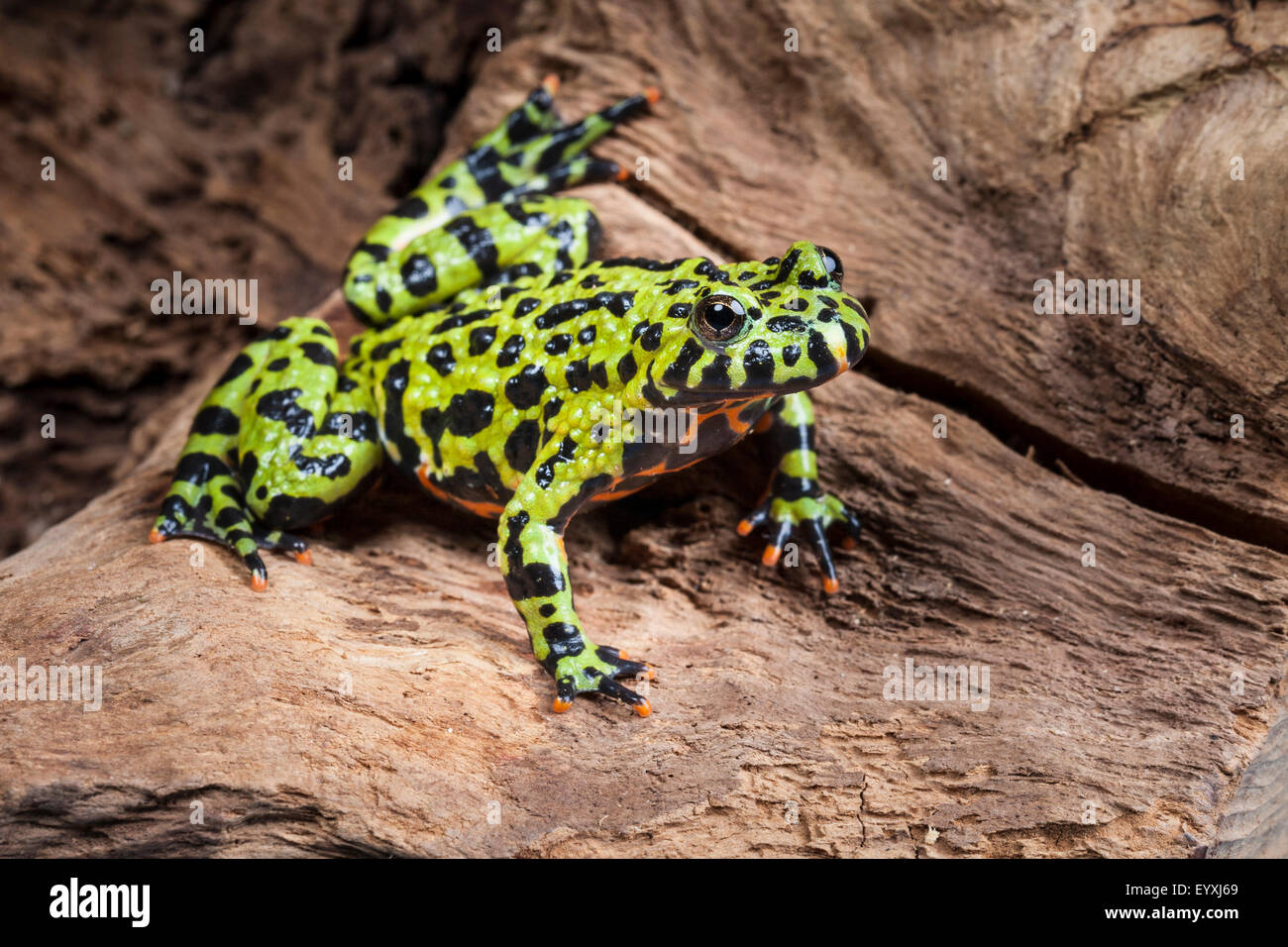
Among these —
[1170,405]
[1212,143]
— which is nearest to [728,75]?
[1212,143]

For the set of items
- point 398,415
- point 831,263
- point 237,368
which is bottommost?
point 398,415

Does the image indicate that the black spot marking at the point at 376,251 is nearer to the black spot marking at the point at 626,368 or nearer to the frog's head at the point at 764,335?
the black spot marking at the point at 626,368

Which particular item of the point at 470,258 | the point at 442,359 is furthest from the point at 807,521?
the point at 470,258

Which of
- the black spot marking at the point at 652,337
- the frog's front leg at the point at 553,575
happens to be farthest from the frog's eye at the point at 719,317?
the frog's front leg at the point at 553,575

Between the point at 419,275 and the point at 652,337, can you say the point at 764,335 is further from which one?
the point at 419,275

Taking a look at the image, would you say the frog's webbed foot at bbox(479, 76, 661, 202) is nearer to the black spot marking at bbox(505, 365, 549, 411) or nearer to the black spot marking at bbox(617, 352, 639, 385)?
the black spot marking at bbox(505, 365, 549, 411)
